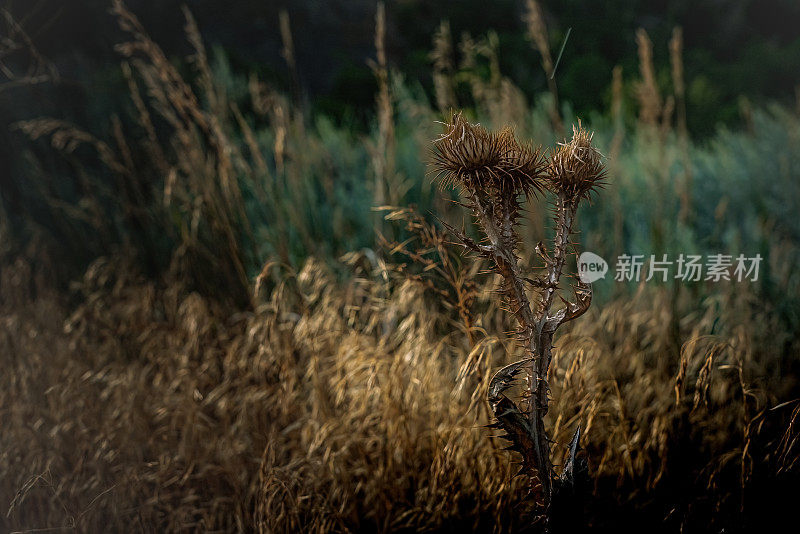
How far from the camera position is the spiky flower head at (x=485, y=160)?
1008 millimetres

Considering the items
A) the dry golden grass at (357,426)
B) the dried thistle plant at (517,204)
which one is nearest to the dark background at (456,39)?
the dry golden grass at (357,426)

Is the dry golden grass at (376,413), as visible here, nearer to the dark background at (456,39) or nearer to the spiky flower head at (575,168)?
the spiky flower head at (575,168)

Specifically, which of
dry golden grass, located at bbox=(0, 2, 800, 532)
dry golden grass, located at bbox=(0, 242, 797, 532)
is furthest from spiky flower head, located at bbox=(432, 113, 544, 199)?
dry golden grass, located at bbox=(0, 242, 797, 532)

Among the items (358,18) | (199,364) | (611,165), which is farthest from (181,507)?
(358,18)

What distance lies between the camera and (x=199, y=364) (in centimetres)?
238

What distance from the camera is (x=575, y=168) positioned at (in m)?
1.02

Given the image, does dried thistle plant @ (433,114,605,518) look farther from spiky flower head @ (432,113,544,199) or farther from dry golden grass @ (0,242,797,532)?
dry golden grass @ (0,242,797,532)

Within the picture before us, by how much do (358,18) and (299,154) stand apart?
10.7ft

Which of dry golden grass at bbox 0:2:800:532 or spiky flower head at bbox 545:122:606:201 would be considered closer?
spiky flower head at bbox 545:122:606:201

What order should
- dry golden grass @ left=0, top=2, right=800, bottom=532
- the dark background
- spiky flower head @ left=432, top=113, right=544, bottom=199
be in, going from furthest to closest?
the dark background < dry golden grass @ left=0, top=2, right=800, bottom=532 < spiky flower head @ left=432, top=113, right=544, bottom=199

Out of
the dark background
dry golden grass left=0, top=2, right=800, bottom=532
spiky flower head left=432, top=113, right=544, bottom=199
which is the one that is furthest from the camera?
the dark background

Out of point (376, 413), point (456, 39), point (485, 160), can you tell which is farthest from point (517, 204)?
point (456, 39)

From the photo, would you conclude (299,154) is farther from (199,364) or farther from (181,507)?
(181,507)

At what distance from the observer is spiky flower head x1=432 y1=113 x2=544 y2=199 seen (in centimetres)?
101
